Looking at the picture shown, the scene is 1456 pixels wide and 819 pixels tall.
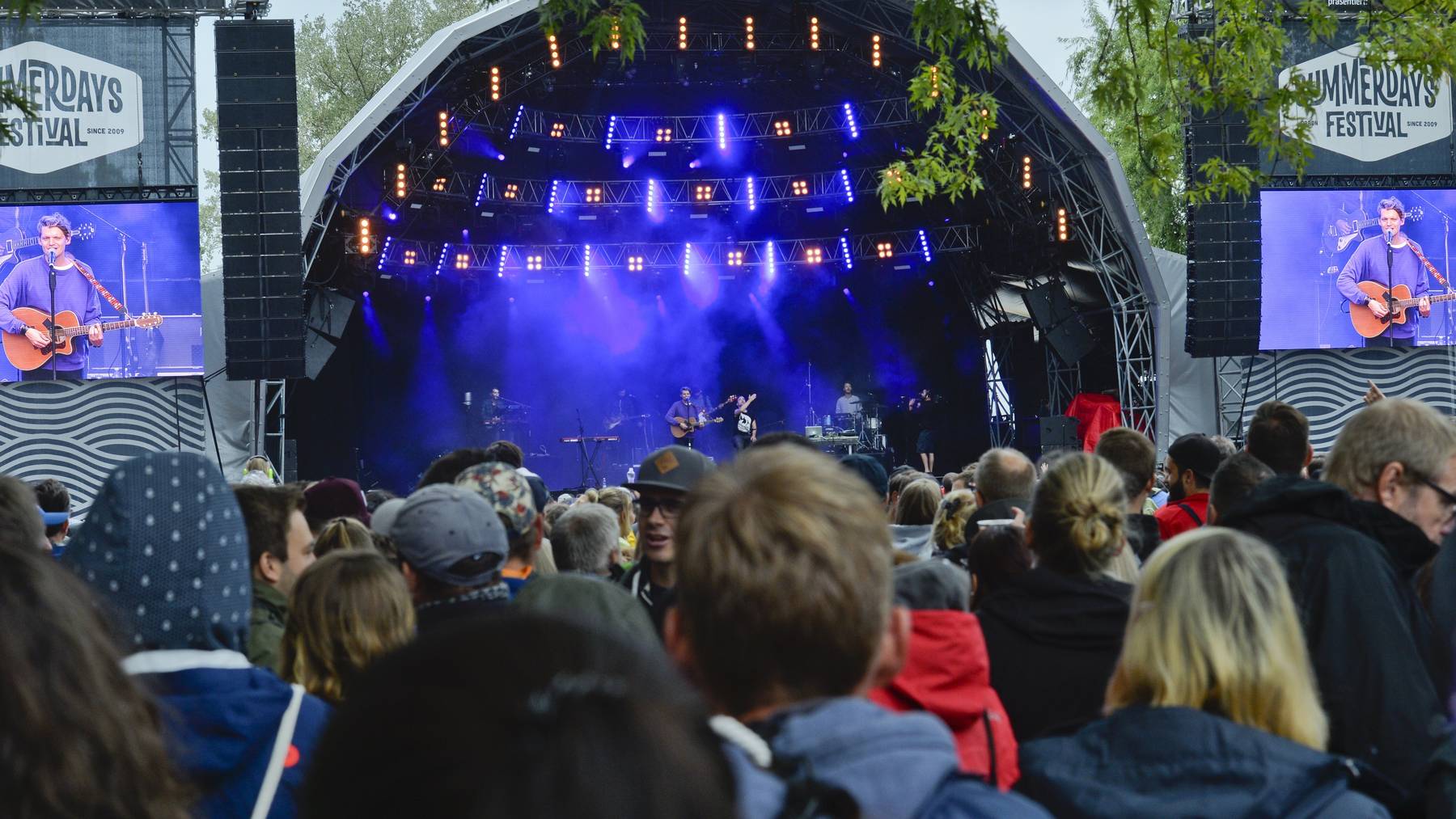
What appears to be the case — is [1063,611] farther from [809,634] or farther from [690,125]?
[690,125]

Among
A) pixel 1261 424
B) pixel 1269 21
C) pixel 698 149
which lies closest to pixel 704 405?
pixel 698 149

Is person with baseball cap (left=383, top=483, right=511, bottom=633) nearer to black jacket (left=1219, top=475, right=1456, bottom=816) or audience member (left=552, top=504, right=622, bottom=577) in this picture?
audience member (left=552, top=504, right=622, bottom=577)

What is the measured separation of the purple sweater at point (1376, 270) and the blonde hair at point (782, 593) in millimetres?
18638

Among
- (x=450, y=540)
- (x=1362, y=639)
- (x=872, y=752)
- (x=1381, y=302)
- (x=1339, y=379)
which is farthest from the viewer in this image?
(x=1339, y=379)

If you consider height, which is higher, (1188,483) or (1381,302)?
(1381,302)

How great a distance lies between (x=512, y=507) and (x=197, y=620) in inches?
62.8

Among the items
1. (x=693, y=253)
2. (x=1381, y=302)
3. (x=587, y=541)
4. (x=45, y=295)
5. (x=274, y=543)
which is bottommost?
(x=587, y=541)

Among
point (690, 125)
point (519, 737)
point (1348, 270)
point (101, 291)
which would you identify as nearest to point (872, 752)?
point (519, 737)

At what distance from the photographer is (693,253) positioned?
23125mm

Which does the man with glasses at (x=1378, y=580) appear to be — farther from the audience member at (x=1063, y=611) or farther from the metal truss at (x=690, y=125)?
the metal truss at (x=690, y=125)

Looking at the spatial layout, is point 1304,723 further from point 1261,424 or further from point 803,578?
point 1261,424

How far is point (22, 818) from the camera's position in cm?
132

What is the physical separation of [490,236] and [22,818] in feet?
70.2

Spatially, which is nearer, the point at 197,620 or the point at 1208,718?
the point at 1208,718
